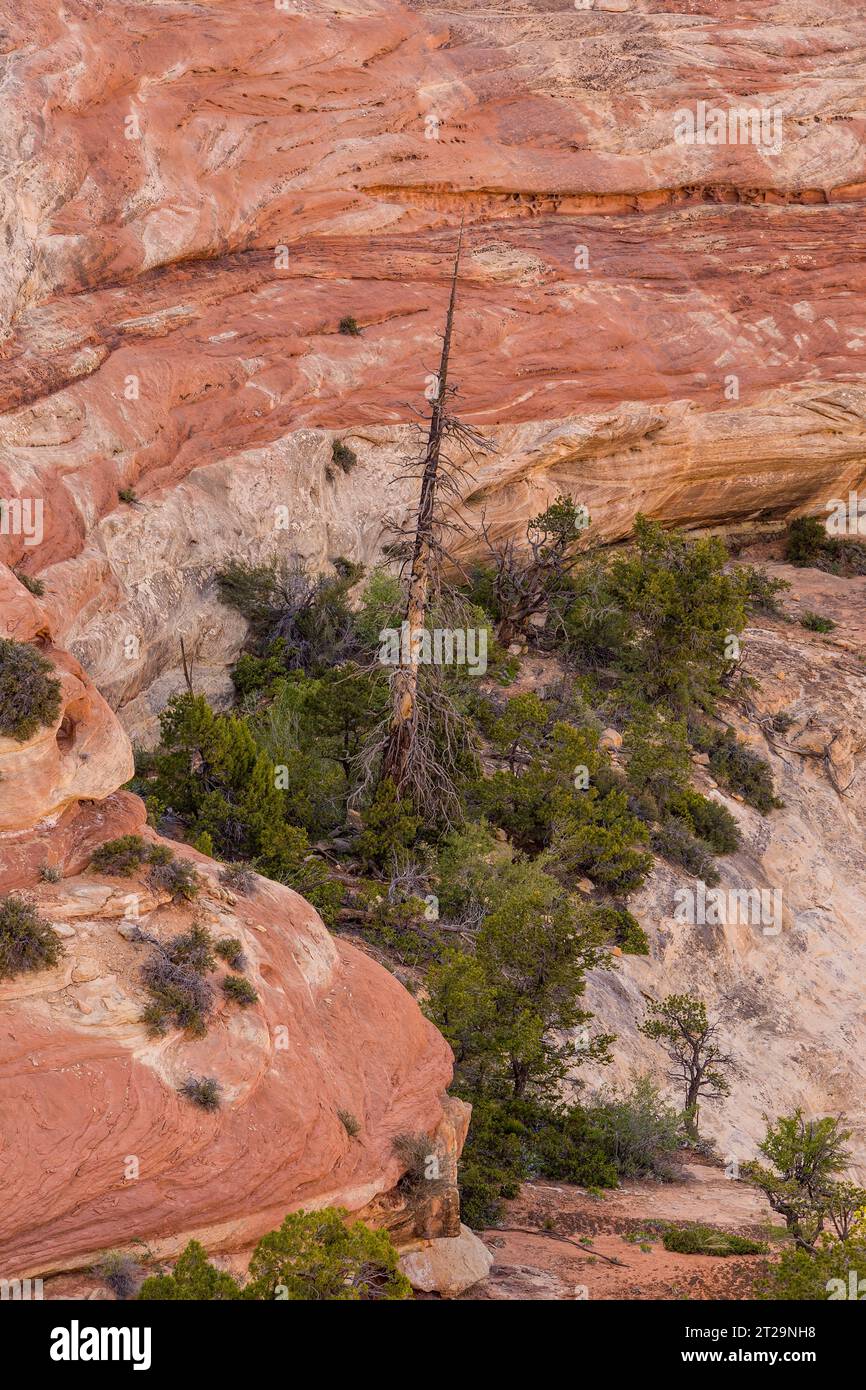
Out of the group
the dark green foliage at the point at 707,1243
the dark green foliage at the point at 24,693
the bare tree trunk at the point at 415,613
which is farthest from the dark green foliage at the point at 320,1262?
the bare tree trunk at the point at 415,613

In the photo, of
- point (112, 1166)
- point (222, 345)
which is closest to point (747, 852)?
point (222, 345)

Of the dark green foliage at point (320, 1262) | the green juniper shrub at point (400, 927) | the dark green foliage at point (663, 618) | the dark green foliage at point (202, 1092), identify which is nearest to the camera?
the dark green foliage at point (320, 1262)

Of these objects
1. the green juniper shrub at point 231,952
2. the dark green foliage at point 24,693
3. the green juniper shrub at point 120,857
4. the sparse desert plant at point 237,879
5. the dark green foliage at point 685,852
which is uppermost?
the dark green foliage at point 24,693

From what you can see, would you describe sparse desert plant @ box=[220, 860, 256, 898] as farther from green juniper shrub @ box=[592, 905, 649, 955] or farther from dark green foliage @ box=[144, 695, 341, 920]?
green juniper shrub @ box=[592, 905, 649, 955]

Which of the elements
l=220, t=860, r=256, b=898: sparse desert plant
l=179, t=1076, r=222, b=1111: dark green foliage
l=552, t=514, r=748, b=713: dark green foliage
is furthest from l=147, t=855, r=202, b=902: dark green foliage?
l=552, t=514, r=748, b=713: dark green foliage

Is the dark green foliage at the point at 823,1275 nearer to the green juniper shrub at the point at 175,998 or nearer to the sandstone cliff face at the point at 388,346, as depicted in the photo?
the sandstone cliff face at the point at 388,346

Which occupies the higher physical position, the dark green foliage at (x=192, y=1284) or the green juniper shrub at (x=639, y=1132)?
the dark green foliage at (x=192, y=1284)

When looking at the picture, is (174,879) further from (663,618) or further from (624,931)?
(663,618)

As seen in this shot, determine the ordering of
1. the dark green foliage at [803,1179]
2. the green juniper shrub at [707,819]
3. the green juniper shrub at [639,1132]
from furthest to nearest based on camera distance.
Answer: the green juniper shrub at [707,819], the green juniper shrub at [639,1132], the dark green foliage at [803,1179]

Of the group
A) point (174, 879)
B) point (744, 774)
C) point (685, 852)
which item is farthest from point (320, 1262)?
point (744, 774)
